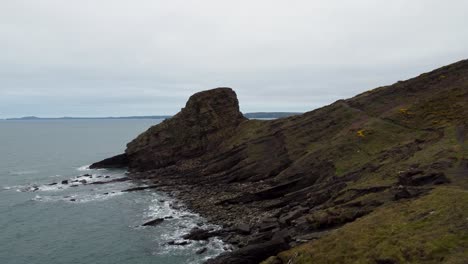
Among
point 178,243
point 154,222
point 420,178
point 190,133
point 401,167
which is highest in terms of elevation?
point 190,133

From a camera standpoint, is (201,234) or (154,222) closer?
(201,234)

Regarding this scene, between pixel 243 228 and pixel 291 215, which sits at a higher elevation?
pixel 291 215

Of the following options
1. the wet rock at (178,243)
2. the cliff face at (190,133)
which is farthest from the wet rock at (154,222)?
the cliff face at (190,133)

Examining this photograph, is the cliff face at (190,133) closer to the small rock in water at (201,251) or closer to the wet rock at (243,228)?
the wet rock at (243,228)

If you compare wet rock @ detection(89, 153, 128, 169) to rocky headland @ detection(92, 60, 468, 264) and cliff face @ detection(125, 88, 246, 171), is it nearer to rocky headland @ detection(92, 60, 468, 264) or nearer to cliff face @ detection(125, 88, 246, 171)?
rocky headland @ detection(92, 60, 468, 264)

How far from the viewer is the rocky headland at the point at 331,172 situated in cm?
3438

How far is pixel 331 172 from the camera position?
68.0 m

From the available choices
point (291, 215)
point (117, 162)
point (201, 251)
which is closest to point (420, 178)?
point (291, 215)

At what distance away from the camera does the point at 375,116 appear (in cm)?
8844

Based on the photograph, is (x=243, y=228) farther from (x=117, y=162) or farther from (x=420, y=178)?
(x=117, y=162)

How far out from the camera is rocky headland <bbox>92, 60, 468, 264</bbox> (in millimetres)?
34375

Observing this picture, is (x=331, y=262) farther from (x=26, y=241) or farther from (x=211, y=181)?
(x=211, y=181)

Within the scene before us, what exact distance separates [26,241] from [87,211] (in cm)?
1656

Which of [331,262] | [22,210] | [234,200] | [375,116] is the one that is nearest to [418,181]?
[331,262]
